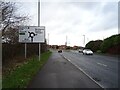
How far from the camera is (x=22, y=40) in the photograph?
30.7 metres

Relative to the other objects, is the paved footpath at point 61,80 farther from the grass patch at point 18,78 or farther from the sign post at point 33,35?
the sign post at point 33,35

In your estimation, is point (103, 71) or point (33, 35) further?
point (33, 35)

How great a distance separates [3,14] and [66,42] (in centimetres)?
15062

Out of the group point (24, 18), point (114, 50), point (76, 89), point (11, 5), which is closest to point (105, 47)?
point (114, 50)

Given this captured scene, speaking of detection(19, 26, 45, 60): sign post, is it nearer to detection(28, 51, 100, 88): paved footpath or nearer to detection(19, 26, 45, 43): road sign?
detection(19, 26, 45, 43): road sign

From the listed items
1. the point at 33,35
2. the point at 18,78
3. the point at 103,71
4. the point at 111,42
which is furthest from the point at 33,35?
the point at 111,42

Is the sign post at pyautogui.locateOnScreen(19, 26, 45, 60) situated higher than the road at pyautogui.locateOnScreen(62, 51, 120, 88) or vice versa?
the sign post at pyautogui.locateOnScreen(19, 26, 45, 60)

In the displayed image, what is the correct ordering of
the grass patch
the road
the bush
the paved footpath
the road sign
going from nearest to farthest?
the grass patch < the paved footpath < the road < the road sign < the bush

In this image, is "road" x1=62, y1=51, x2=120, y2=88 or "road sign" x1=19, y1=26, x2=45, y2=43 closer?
"road" x1=62, y1=51, x2=120, y2=88

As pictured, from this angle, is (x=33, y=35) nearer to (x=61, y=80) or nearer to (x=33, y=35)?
(x=33, y=35)

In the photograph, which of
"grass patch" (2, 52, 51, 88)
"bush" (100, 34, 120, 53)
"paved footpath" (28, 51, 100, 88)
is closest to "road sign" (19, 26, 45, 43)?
"grass patch" (2, 52, 51, 88)

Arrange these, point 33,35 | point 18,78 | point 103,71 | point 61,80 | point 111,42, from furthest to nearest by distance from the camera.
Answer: point 111,42 → point 33,35 → point 103,71 → point 61,80 → point 18,78

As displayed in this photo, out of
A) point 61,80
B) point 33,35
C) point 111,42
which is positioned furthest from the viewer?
point 111,42

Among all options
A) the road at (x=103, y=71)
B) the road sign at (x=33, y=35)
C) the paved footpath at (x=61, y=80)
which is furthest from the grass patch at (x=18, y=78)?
the road sign at (x=33, y=35)
